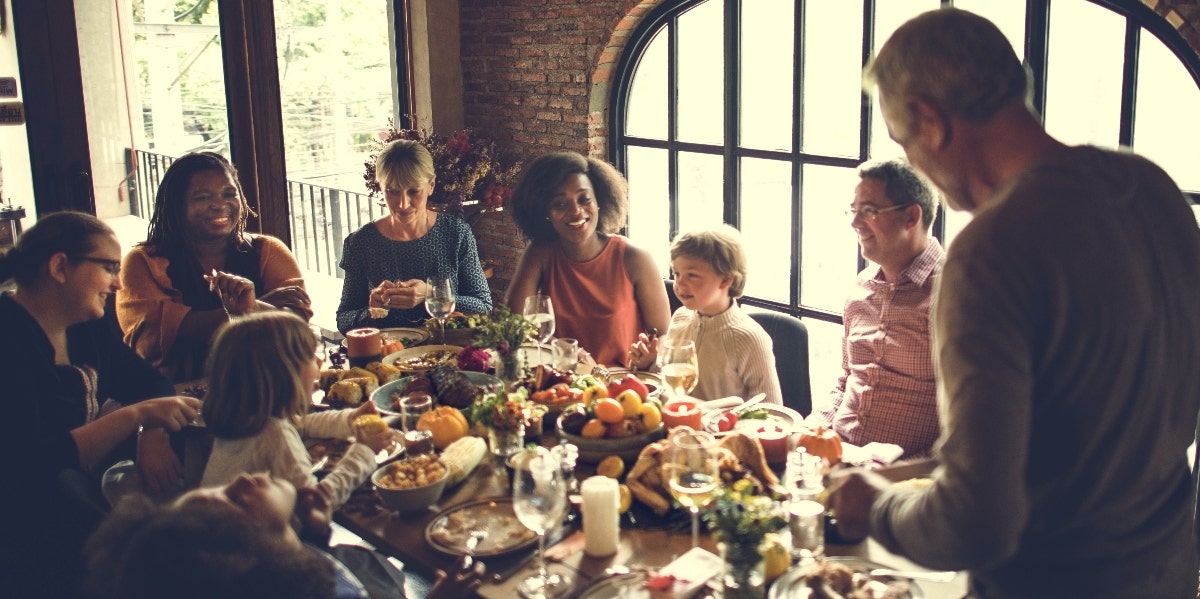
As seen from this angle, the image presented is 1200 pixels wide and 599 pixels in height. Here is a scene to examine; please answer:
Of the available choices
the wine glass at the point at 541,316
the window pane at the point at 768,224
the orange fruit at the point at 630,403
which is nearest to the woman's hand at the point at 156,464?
the wine glass at the point at 541,316

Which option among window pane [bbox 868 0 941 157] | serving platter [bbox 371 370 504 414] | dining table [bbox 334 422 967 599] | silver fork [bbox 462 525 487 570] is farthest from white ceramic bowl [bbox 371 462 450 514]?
window pane [bbox 868 0 941 157]

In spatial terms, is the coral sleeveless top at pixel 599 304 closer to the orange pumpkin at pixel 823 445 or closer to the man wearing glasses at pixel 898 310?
the man wearing glasses at pixel 898 310

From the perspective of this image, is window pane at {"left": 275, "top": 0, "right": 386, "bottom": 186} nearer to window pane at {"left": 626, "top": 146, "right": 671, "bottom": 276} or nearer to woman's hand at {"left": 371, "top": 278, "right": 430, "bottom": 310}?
window pane at {"left": 626, "top": 146, "right": 671, "bottom": 276}

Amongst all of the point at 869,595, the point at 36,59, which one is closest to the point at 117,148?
the point at 36,59

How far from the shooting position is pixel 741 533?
1531 mm

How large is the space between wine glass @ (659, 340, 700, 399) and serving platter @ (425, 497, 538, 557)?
467mm

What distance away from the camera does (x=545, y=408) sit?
2361 millimetres

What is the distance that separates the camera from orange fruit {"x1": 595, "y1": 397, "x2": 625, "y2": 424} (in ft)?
7.00

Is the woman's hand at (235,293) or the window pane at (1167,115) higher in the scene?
the window pane at (1167,115)

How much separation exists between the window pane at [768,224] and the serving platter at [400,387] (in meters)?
2.29

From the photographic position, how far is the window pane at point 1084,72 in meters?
3.43

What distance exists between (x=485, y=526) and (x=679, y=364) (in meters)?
0.59

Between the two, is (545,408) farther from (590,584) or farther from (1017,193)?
(1017,193)

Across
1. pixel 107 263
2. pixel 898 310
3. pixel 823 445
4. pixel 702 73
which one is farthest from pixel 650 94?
pixel 823 445
